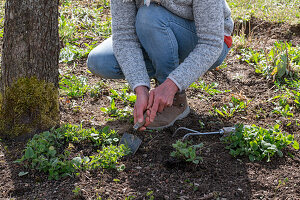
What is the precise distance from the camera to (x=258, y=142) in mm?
2352

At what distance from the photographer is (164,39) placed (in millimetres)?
2578

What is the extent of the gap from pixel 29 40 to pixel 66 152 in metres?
0.74

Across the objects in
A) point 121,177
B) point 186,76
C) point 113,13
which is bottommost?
point 121,177

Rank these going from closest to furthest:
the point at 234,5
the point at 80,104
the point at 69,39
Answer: the point at 80,104 → the point at 69,39 → the point at 234,5

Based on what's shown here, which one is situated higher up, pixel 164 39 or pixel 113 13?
pixel 113 13

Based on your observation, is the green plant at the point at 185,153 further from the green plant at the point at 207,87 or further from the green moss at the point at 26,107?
the green plant at the point at 207,87

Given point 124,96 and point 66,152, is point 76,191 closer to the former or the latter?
point 66,152

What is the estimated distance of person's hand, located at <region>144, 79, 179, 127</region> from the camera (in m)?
2.25

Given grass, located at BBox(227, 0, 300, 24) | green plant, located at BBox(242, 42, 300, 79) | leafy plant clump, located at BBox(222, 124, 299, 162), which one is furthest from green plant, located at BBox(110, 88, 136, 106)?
grass, located at BBox(227, 0, 300, 24)

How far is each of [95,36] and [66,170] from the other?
2276mm

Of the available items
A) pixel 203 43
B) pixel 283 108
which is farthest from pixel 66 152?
pixel 283 108

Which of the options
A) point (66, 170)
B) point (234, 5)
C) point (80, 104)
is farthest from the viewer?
point (234, 5)

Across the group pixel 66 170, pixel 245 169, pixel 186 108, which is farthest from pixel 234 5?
pixel 66 170

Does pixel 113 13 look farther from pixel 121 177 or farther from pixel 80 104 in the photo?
pixel 121 177
